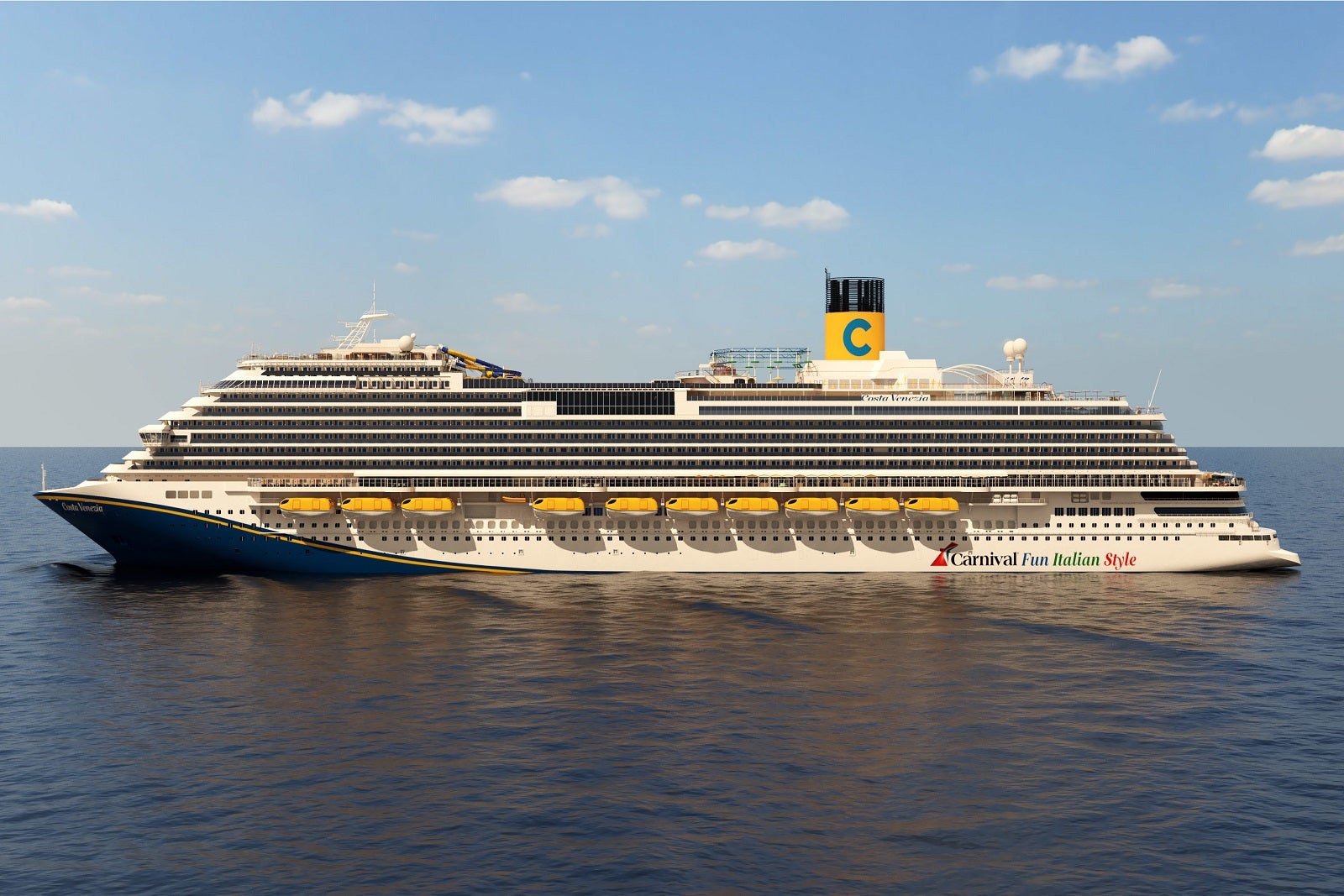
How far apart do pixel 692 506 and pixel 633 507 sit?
3.87 meters

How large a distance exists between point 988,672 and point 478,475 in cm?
3527

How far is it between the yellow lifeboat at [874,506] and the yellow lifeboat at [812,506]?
1.06 meters

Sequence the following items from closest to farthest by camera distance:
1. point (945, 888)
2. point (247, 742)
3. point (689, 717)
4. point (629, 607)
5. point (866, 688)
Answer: point (945, 888), point (247, 742), point (689, 717), point (866, 688), point (629, 607)

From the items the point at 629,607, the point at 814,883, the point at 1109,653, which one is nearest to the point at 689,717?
the point at 814,883

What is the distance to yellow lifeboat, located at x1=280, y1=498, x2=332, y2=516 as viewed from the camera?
201ft

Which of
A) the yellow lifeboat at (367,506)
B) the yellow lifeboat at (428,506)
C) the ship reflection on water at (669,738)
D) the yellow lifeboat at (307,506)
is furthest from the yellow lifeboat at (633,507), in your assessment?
the yellow lifeboat at (307,506)

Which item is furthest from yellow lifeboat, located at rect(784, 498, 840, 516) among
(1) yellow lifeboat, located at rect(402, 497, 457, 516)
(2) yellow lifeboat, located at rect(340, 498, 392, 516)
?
(2) yellow lifeboat, located at rect(340, 498, 392, 516)

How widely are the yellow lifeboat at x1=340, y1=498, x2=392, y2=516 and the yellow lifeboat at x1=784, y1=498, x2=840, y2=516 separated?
2588 centimetres

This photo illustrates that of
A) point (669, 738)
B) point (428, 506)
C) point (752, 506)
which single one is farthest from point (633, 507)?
point (669, 738)

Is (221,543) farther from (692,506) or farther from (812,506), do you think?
(812,506)

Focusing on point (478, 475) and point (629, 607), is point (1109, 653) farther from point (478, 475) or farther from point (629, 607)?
point (478, 475)

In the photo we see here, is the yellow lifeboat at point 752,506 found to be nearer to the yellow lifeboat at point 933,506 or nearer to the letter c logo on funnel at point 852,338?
the yellow lifeboat at point 933,506

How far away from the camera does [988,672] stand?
40.3 meters

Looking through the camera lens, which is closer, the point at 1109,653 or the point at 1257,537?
the point at 1109,653
